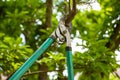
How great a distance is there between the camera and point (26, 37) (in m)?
7.68

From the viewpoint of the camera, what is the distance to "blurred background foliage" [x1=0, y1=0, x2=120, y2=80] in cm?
510

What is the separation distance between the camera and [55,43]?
443cm

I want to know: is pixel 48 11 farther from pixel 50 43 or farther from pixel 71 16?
pixel 50 43

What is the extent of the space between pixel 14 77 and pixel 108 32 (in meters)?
3.88

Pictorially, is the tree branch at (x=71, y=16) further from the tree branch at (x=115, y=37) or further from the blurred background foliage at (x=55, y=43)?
the tree branch at (x=115, y=37)

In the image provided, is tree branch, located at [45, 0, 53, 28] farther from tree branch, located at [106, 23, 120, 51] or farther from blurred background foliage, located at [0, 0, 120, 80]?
tree branch, located at [106, 23, 120, 51]

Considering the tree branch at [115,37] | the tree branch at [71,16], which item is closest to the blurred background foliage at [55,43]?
the tree branch at [115,37]

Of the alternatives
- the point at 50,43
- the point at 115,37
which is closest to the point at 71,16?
the point at 50,43

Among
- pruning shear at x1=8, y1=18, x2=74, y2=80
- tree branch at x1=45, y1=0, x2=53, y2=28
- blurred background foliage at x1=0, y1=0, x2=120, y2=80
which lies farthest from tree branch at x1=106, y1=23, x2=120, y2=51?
pruning shear at x1=8, y1=18, x2=74, y2=80

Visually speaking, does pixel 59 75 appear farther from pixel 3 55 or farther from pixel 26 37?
pixel 26 37

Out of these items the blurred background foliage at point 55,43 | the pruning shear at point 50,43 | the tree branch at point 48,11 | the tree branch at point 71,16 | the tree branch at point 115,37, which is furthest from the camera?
the tree branch at point 48,11

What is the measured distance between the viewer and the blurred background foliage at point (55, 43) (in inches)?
201

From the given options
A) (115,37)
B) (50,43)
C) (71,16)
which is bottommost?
(115,37)

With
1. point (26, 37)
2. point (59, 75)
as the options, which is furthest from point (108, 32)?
point (26, 37)
